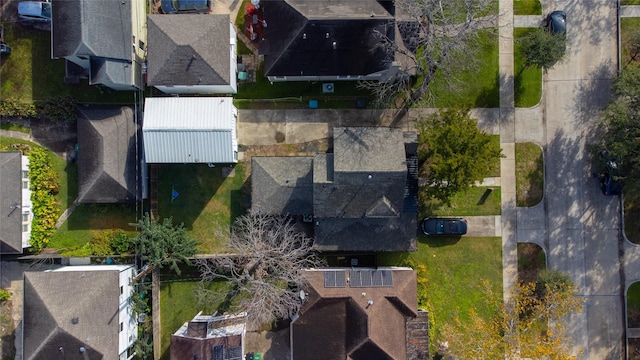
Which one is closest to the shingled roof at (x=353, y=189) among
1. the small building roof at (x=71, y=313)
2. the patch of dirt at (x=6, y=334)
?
the small building roof at (x=71, y=313)

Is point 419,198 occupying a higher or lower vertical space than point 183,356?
higher

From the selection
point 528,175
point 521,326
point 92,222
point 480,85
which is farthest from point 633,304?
point 92,222

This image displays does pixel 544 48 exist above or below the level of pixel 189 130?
above

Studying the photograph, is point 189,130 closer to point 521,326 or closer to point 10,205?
point 10,205

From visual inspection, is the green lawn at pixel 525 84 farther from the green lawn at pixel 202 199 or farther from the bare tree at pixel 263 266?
the green lawn at pixel 202 199

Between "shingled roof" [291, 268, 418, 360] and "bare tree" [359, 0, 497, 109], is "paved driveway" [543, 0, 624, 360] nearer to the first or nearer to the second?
"bare tree" [359, 0, 497, 109]

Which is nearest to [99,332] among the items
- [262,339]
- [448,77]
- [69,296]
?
[69,296]

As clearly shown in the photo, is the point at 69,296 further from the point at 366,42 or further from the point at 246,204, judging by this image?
the point at 366,42
